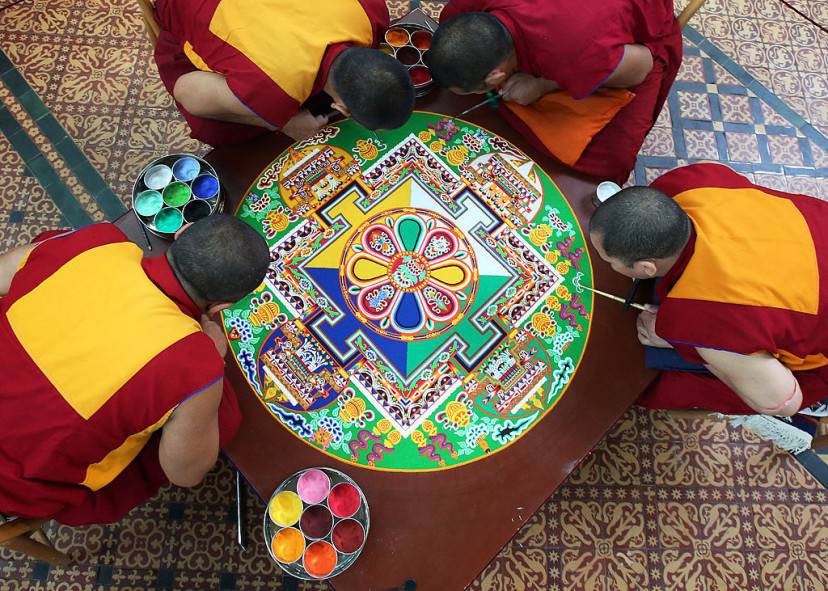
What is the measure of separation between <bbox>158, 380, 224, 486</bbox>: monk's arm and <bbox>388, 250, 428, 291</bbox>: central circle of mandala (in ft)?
2.56

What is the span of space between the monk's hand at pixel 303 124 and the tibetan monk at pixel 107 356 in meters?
0.78

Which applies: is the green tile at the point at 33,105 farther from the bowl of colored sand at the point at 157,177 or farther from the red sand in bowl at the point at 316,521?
the red sand in bowl at the point at 316,521

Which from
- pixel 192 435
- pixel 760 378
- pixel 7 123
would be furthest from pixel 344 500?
pixel 7 123

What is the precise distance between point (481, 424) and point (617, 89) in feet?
5.31

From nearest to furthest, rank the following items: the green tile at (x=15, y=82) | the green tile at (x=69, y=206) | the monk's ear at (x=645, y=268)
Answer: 1. the monk's ear at (x=645, y=268)
2. the green tile at (x=69, y=206)
3. the green tile at (x=15, y=82)

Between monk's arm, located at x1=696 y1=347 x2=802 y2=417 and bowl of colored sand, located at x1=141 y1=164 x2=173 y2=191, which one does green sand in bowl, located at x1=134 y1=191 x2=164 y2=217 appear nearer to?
bowl of colored sand, located at x1=141 y1=164 x2=173 y2=191

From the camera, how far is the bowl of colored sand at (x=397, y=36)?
8.68 ft

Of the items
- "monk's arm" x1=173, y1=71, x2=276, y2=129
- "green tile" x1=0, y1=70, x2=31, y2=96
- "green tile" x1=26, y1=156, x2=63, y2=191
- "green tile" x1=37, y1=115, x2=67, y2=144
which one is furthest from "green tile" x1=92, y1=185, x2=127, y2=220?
"monk's arm" x1=173, y1=71, x2=276, y2=129

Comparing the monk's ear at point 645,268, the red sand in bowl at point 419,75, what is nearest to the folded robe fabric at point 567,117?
the red sand in bowl at point 419,75

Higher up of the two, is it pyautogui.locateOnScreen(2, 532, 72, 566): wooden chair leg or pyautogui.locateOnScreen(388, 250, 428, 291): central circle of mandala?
pyautogui.locateOnScreen(388, 250, 428, 291): central circle of mandala

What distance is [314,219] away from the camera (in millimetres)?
2396

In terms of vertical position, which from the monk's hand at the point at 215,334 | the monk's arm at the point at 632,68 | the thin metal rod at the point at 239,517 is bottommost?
the thin metal rod at the point at 239,517

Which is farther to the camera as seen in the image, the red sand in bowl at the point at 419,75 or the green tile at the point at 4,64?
the green tile at the point at 4,64

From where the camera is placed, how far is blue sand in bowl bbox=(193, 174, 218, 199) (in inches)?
89.4
